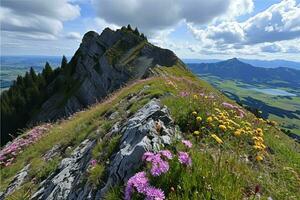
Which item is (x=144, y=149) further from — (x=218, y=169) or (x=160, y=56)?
(x=160, y=56)

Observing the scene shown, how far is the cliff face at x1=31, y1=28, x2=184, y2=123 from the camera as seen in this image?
64188 millimetres

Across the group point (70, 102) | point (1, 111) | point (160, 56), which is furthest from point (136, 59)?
point (1, 111)

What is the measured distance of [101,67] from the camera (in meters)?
71.9

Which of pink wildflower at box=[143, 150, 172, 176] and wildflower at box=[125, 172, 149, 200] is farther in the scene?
pink wildflower at box=[143, 150, 172, 176]

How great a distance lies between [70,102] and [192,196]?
69.4 meters

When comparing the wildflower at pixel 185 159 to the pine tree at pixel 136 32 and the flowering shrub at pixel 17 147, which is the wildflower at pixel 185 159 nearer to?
the flowering shrub at pixel 17 147

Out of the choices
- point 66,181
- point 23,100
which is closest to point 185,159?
point 66,181

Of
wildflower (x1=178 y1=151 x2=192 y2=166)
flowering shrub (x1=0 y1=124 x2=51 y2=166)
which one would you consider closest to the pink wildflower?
wildflower (x1=178 y1=151 x2=192 y2=166)

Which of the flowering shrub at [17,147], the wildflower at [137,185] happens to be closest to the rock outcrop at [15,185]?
Result: the flowering shrub at [17,147]

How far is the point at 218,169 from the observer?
20.6ft

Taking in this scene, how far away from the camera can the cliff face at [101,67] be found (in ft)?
211

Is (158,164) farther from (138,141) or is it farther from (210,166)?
(138,141)

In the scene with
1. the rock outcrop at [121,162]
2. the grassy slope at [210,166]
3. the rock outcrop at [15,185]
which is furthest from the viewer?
the rock outcrop at [15,185]

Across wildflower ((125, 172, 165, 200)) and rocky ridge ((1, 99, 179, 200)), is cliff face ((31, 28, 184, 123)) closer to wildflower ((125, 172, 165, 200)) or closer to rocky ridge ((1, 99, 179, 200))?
rocky ridge ((1, 99, 179, 200))
